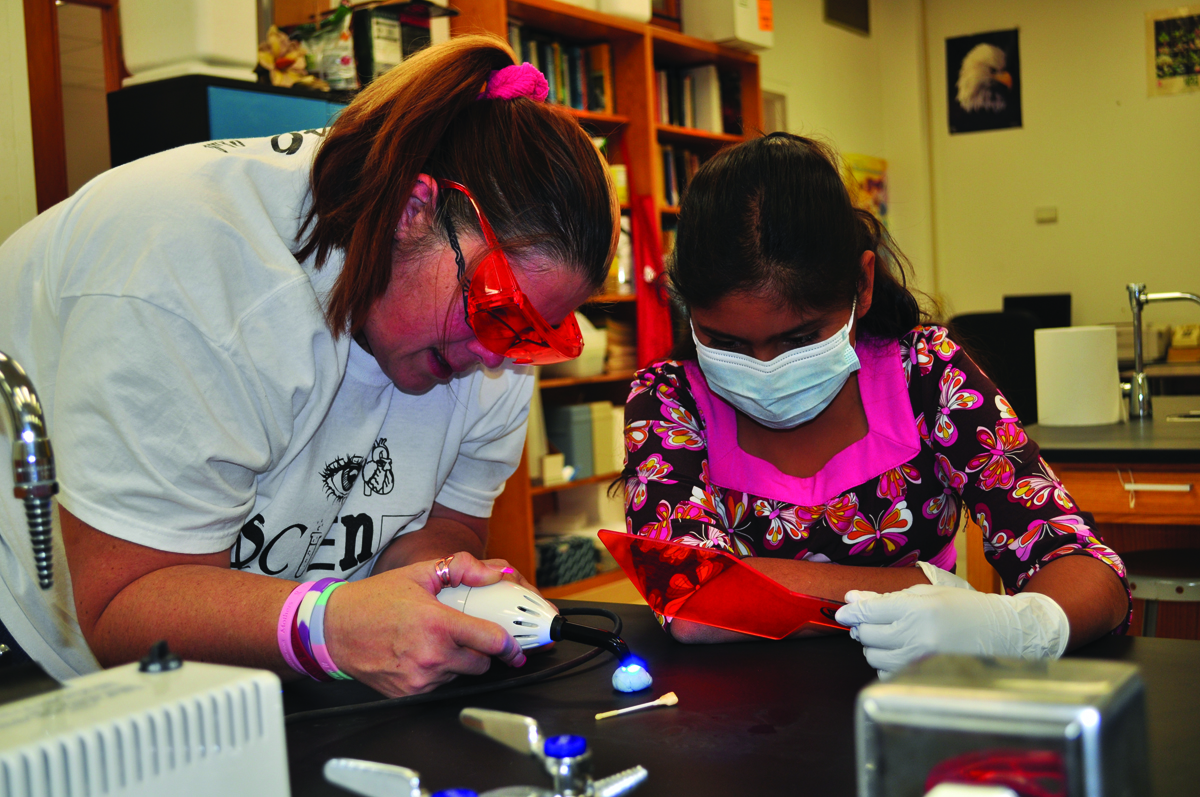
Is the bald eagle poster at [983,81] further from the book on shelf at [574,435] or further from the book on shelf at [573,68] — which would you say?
the book on shelf at [574,435]

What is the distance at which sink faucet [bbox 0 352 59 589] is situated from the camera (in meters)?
0.54

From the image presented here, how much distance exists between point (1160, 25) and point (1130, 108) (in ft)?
1.59

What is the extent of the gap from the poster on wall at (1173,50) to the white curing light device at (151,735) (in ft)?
21.9

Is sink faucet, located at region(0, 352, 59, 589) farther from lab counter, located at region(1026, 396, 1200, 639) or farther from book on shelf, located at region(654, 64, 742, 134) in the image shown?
book on shelf, located at region(654, 64, 742, 134)

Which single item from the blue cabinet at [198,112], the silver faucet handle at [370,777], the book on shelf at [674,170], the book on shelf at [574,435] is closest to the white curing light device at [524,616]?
the silver faucet handle at [370,777]

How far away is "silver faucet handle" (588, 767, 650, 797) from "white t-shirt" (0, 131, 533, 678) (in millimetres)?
520

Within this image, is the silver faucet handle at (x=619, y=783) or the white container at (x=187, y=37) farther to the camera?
the white container at (x=187, y=37)

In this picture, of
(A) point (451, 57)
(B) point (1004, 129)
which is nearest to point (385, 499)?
(A) point (451, 57)

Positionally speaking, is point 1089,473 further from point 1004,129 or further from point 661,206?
point 1004,129

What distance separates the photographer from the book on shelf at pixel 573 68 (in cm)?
387

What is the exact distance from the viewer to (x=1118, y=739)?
1.44ft

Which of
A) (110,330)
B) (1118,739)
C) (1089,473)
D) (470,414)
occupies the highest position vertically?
(110,330)

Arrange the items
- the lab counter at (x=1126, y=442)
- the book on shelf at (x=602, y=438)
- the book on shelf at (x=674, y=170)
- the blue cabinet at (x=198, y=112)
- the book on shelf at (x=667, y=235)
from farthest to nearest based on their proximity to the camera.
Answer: the book on shelf at (x=674, y=170) → the book on shelf at (x=667, y=235) → the book on shelf at (x=602, y=438) → the lab counter at (x=1126, y=442) → the blue cabinet at (x=198, y=112)

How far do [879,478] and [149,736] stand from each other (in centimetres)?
110
